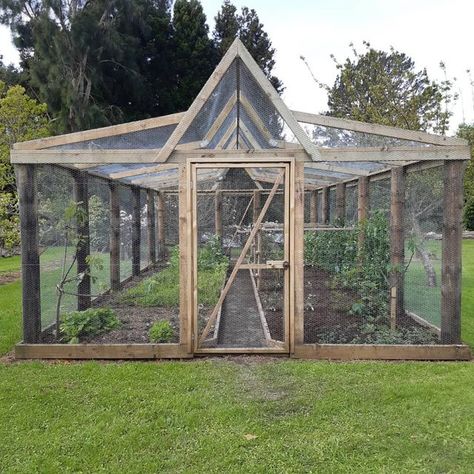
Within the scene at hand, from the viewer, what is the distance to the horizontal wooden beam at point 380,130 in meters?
4.60

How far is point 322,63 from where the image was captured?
41.9 feet

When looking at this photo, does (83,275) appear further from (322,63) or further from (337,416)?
(322,63)

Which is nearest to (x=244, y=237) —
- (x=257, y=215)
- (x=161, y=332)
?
(x=257, y=215)

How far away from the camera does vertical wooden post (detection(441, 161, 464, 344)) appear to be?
466 centimetres

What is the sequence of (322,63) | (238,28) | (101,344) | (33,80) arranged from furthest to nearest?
(238,28)
(33,80)
(322,63)
(101,344)

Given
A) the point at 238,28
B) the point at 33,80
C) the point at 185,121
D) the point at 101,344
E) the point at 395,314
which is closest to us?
the point at 185,121

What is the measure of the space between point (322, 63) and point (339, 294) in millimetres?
8821

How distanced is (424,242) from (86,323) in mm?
3693

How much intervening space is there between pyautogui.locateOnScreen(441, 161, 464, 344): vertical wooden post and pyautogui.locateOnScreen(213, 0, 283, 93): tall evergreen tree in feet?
59.9

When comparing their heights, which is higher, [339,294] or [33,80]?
[33,80]

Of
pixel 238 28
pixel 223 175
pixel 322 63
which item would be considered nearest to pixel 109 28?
pixel 238 28

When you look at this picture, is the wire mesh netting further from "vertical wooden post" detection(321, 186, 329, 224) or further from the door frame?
"vertical wooden post" detection(321, 186, 329, 224)

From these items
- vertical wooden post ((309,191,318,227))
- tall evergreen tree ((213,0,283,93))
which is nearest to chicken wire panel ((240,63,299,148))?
vertical wooden post ((309,191,318,227))

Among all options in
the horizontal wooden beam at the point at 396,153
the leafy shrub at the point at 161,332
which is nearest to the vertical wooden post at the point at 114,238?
the leafy shrub at the point at 161,332
